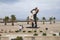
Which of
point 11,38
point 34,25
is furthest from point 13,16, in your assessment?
point 11,38

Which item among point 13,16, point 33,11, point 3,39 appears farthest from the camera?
point 13,16

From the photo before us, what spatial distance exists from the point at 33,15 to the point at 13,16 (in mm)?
24430

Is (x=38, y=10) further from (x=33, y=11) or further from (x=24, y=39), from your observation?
(x=24, y=39)

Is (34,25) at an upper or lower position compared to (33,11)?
lower

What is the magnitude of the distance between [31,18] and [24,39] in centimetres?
2550

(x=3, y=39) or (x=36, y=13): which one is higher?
(x=36, y=13)

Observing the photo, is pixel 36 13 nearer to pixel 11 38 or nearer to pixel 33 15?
Answer: pixel 33 15

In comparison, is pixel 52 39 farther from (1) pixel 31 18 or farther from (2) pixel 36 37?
(1) pixel 31 18

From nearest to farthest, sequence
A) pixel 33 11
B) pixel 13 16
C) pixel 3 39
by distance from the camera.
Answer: pixel 3 39 → pixel 33 11 → pixel 13 16

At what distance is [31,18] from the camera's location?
48219mm

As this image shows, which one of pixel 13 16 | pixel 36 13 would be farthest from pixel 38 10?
pixel 13 16

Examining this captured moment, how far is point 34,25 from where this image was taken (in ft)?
161

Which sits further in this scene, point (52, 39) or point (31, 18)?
point (31, 18)

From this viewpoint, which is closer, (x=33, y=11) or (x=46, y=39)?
(x=46, y=39)
